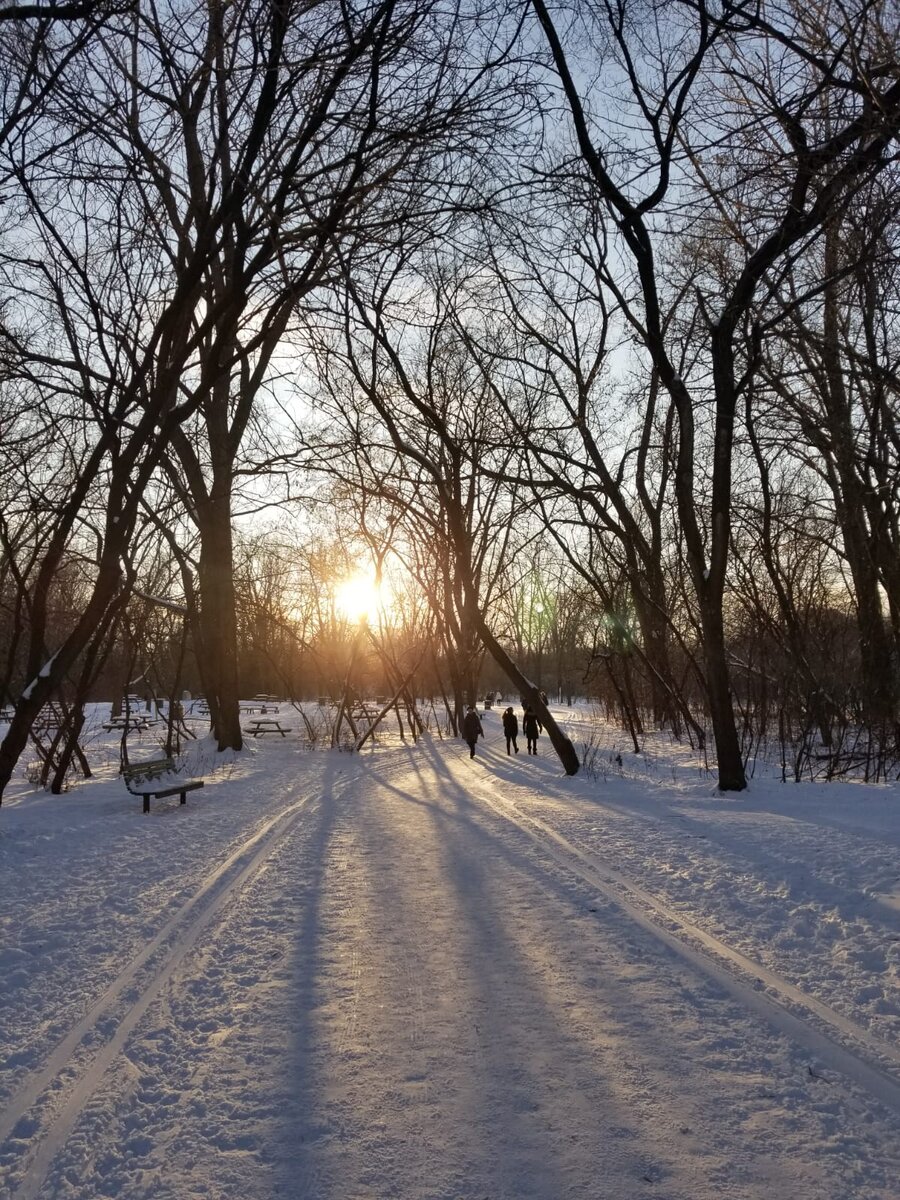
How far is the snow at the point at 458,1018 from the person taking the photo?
122 inches

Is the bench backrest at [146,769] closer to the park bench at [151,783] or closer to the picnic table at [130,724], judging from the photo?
the park bench at [151,783]

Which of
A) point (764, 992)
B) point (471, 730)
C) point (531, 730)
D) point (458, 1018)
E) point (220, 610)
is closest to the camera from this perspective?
point (458, 1018)

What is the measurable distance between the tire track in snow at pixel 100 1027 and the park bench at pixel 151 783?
4997 mm

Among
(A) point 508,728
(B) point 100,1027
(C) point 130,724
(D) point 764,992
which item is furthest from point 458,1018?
(C) point 130,724

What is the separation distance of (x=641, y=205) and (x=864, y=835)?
8766mm

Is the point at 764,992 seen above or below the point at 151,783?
below

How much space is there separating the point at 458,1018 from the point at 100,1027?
1.85 meters

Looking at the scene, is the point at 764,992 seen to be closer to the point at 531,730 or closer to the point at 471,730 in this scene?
the point at 471,730

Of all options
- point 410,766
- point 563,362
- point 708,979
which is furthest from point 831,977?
point 563,362

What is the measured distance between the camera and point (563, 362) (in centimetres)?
2219

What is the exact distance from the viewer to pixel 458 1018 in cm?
436

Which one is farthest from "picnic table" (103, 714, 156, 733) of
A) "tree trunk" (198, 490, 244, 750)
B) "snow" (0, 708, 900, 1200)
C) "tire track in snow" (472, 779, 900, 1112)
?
"tire track in snow" (472, 779, 900, 1112)

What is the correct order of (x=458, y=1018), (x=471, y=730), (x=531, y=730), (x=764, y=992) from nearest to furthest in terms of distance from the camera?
(x=458, y=1018), (x=764, y=992), (x=471, y=730), (x=531, y=730)

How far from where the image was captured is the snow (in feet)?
10.1
